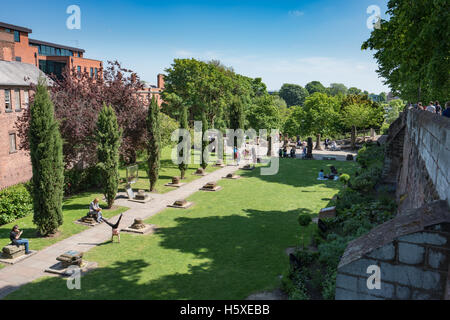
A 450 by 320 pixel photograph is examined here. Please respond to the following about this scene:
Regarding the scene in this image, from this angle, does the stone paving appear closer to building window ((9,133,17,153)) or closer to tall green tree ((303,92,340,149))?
building window ((9,133,17,153))

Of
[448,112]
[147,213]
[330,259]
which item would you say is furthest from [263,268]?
[147,213]

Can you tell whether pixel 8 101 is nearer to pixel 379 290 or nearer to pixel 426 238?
pixel 379 290

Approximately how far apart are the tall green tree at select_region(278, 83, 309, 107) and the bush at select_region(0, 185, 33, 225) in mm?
111659

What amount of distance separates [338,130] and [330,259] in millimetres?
44807

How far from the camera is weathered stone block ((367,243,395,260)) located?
4945mm

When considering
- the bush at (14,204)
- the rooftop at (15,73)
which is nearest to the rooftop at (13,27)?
the rooftop at (15,73)

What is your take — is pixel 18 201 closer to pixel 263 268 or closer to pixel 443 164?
pixel 263 268

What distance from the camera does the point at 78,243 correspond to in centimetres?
1517

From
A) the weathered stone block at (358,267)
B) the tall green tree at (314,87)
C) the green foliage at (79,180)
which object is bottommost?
the green foliage at (79,180)

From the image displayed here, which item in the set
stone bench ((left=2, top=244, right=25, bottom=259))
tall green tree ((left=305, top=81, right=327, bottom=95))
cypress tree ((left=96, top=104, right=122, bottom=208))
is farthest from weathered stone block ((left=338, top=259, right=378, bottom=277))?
tall green tree ((left=305, top=81, right=327, bottom=95))

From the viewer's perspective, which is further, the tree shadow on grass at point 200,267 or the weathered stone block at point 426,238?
the tree shadow on grass at point 200,267

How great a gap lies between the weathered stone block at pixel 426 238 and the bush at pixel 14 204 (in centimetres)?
1937

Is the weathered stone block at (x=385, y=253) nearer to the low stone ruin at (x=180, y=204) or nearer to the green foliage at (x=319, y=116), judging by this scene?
the low stone ruin at (x=180, y=204)

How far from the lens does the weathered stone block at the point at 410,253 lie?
4756 mm
